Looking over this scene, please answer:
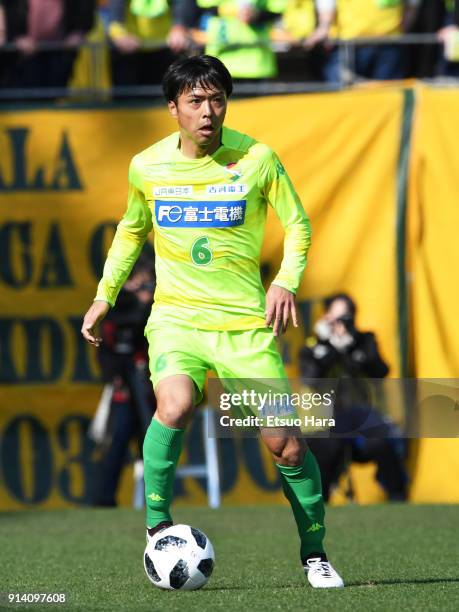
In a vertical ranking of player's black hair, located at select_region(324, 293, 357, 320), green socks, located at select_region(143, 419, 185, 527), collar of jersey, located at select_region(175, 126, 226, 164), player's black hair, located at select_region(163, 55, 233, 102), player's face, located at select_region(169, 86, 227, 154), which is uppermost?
player's black hair, located at select_region(163, 55, 233, 102)

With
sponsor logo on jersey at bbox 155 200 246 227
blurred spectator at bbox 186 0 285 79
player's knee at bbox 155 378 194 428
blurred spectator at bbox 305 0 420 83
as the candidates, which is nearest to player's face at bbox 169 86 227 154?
sponsor logo on jersey at bbox 155 200 246 227

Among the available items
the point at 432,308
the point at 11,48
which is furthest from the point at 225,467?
the point at 11,48

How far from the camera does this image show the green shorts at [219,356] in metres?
5.89

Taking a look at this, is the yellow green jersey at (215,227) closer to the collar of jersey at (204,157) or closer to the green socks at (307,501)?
the collar of jersey at (204,157)

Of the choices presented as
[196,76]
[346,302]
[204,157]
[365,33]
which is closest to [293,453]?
[204,157]

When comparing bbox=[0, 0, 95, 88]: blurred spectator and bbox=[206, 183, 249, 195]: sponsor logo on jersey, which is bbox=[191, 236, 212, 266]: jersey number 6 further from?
bbox=[0, 0, 95, 88]: blurred spectator

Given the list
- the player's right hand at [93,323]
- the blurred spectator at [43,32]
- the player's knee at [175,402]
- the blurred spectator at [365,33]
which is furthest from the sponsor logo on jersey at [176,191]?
the blurred spectator at [43,32]

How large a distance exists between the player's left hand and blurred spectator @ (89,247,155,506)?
5.17 m

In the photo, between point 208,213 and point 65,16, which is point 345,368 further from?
point 208,213

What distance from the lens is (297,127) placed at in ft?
37.5

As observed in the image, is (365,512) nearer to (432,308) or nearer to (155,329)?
(432,308)

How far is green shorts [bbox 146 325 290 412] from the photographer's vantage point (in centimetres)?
589

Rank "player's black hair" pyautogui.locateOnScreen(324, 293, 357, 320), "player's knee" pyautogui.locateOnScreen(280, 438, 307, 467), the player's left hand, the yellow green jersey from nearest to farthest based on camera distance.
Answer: the player's left hand
"player's knee" pyautogui.locateOnScreen(280, 438, 307, 467)
the yellow green jersey
"player's black hair" pyautogui.locateOnScreen(324, 293, 357, 320)

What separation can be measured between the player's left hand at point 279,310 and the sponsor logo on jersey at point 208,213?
472 millimetres
